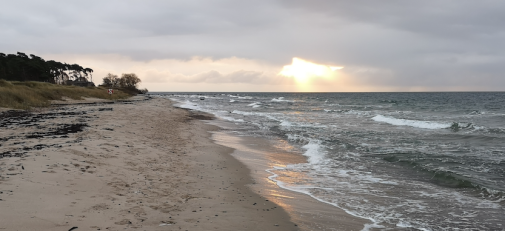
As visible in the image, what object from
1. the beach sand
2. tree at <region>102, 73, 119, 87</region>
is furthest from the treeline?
the beach sand

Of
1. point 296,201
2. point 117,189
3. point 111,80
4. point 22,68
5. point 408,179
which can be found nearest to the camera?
point 117,189

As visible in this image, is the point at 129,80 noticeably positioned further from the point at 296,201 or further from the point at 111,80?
the point at 296,201

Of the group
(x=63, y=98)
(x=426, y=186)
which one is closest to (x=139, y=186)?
(x=426, y=186)

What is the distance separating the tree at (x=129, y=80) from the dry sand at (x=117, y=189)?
105 metres

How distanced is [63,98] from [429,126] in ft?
137

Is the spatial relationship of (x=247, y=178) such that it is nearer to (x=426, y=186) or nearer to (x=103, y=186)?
(x=103, y=186)

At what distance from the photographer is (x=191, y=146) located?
13023mm

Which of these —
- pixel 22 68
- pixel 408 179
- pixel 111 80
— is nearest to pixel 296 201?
pixel 408 179

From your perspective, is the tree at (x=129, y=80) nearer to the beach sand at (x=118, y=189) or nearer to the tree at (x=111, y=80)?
the tree at (x=111, y=80)

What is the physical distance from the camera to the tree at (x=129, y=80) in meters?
108

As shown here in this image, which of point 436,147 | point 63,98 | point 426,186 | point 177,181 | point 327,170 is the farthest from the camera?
point 63,98

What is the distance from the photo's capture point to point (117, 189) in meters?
6.11

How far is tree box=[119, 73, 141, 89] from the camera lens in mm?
107688

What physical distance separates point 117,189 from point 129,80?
11397 cm
